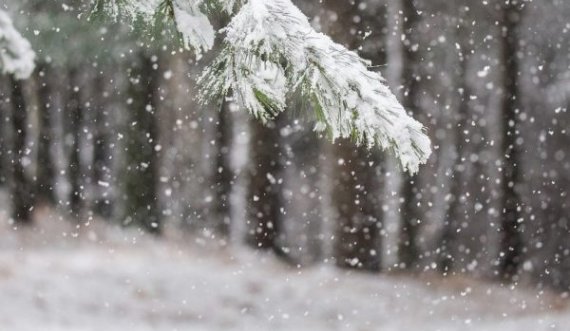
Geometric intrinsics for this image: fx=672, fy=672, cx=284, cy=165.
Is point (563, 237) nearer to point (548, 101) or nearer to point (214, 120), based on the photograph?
point (548, 101)

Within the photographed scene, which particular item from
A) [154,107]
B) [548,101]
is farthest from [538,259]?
[154,107]

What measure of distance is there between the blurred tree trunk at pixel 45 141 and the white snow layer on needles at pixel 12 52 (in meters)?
11.0

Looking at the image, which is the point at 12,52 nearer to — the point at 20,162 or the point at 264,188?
the point at 264,188

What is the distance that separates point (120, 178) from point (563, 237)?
26.5ft

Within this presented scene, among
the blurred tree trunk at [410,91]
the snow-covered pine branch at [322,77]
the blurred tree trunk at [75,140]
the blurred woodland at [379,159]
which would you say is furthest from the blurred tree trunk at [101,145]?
the snow-covered pine branch at [322,77]

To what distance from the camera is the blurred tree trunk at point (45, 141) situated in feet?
42.8

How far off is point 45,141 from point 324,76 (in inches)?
501

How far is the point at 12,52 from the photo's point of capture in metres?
2.30

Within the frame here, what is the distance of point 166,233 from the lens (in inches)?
476

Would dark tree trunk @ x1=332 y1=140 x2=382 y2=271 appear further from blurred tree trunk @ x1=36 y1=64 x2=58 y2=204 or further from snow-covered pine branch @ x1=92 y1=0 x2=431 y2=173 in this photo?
snow-covered pine branch @ x1=92 y1=0 x2=431 y2=173

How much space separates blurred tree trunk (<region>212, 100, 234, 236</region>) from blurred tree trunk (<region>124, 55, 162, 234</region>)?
122 cm

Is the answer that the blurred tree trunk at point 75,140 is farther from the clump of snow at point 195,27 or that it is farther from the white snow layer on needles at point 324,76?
the white snow layer on needles at point 324,76

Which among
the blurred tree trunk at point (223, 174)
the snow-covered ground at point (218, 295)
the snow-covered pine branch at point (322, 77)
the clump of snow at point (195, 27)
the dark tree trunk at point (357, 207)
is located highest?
the blurred tree trunk at point (223, 174)

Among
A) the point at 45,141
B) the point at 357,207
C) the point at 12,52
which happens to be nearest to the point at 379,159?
the point at 357,207
